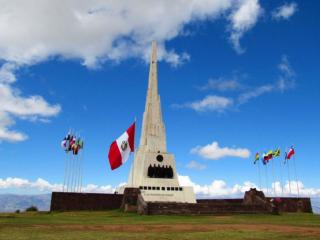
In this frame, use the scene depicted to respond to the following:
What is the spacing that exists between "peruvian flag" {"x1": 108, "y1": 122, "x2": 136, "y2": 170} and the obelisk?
9.98m

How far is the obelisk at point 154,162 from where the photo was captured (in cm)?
3988

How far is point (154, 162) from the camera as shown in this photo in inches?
1635

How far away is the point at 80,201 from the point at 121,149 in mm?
8348

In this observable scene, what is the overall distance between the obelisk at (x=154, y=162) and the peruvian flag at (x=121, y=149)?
393 inches

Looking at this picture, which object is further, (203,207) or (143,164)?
(143,164)

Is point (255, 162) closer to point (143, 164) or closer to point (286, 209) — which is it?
point (286, 209)

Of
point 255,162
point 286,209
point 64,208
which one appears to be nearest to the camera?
point 64,208

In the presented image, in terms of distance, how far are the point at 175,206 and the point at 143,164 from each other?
1083cm

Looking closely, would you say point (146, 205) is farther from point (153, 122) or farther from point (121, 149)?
point (153, 122)

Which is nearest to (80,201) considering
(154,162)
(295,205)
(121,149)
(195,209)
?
(121,149)

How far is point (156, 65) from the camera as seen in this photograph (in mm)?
46250

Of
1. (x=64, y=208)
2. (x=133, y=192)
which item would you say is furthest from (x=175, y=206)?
(x=64, y=208)

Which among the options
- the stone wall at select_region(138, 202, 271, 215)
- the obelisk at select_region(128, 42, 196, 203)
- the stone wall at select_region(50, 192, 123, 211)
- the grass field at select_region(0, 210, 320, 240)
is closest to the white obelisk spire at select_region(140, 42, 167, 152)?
the obelisk at select_region(128, 42, 196, 203)

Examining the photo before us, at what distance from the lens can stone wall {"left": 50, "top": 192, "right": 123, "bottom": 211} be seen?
33.4m
